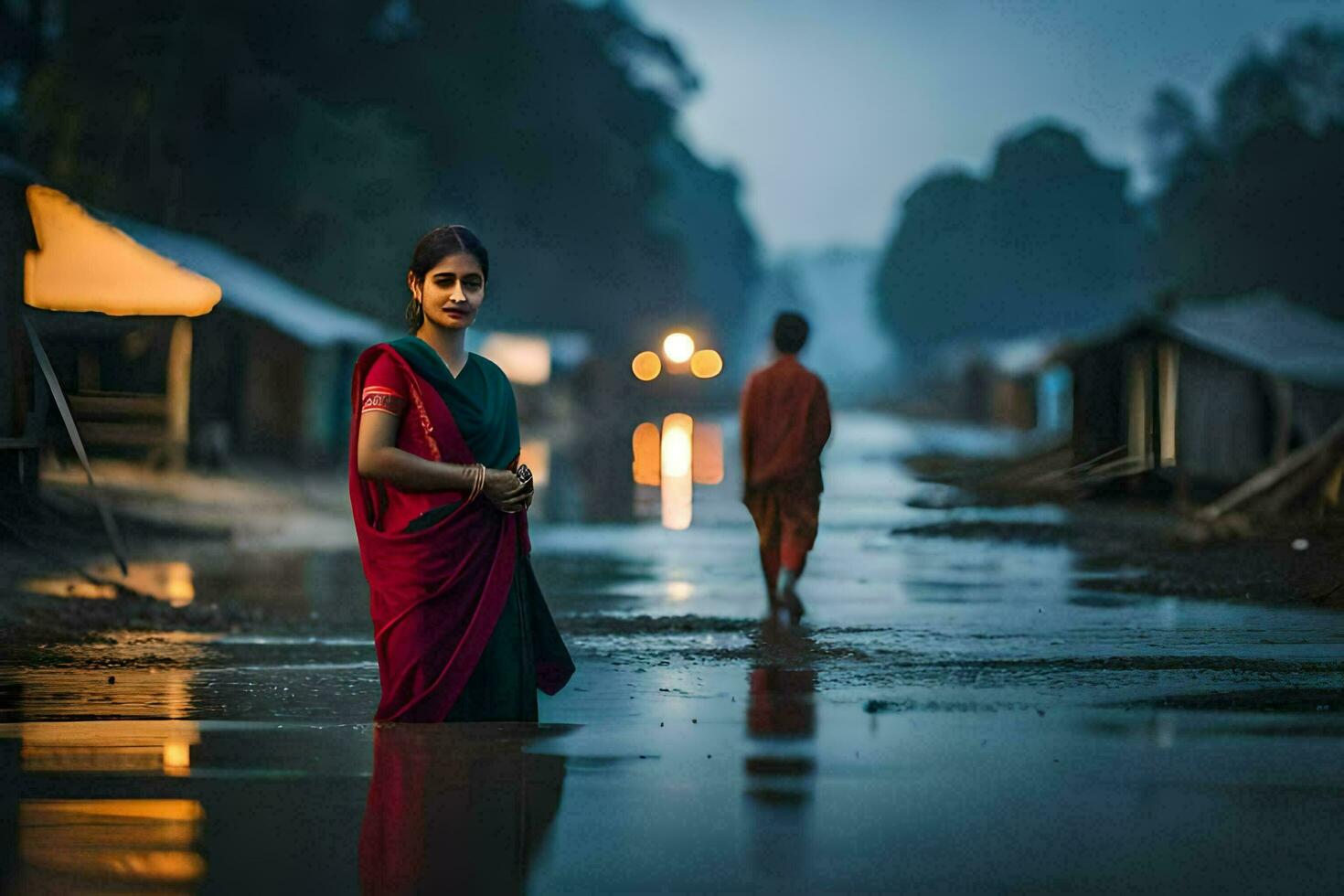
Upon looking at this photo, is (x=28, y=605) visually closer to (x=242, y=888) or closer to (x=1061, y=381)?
(x=242, y=888)

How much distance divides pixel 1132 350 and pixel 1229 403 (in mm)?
1612

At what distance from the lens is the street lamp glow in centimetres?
8529

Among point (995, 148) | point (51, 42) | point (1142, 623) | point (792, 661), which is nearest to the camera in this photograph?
point (792, 661)

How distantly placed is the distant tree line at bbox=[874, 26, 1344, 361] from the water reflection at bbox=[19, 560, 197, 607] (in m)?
51.6

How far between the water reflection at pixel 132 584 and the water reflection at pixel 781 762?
15.5 feet

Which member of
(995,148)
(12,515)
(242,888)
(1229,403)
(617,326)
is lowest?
(242,888)

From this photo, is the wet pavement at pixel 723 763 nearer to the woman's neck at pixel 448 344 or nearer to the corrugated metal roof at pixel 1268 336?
the woman's neck at pixel 448 344

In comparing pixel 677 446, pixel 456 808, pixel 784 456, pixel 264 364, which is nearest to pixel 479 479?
pixel 456 808

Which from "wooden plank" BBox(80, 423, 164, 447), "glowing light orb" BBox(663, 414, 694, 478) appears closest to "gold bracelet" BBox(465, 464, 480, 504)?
"wooden plank" BBox(80, 423, 164, 447)

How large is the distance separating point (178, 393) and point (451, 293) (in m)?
20.3

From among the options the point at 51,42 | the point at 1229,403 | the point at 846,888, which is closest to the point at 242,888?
the point at 846,888

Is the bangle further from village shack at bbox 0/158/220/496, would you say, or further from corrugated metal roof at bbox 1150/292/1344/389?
corrugated metal roof at bbox 1150/292/1344/389

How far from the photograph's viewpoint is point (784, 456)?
1128 centimetres

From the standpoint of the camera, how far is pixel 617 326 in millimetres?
67625
